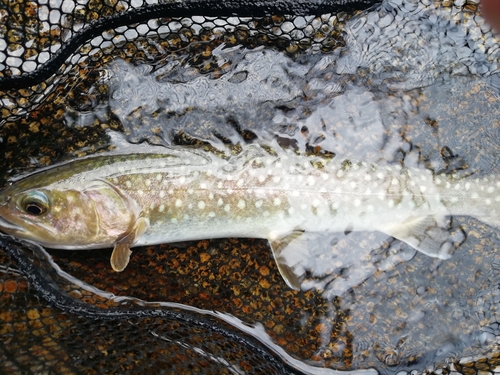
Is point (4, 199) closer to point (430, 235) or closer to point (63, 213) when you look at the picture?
point (63, 213)

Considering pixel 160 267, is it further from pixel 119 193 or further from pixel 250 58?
pixel 250 58

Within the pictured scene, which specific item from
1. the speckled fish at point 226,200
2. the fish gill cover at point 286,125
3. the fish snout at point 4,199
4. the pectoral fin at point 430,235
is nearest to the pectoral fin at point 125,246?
the speckled fish at point 226,200

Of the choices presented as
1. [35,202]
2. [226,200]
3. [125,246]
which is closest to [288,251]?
[226,200]

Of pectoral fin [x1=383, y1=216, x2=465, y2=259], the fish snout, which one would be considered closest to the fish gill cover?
pectoral fin [x1=383, y1=216, x2=465, y2=259]

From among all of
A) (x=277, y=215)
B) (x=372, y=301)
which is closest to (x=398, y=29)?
(x=277, y=215)

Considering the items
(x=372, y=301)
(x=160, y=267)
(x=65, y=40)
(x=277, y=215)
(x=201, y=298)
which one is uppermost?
(x=65, y=40)

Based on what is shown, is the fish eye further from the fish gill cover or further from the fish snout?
the fish gill cover

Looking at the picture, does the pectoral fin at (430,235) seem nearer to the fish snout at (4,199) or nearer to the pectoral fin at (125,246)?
the pectoral fin at (125,246)
